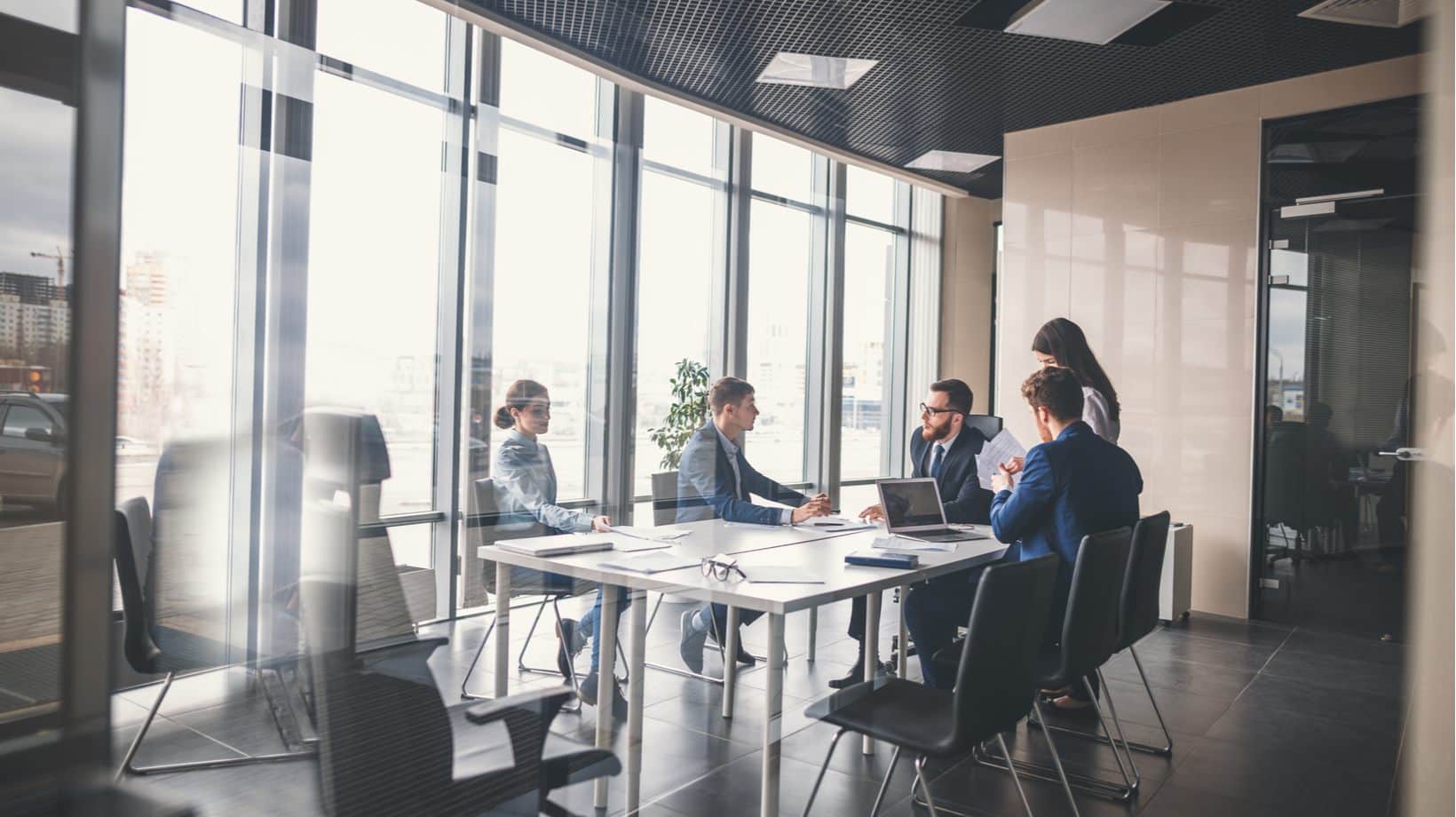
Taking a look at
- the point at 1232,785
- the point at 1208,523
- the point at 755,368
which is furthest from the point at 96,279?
the point at 1208,523

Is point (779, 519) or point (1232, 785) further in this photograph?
point (779, 519)

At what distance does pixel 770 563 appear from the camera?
3039mm

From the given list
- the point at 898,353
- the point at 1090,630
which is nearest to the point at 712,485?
the point at 1090,630

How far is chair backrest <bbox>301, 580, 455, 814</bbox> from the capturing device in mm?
1045

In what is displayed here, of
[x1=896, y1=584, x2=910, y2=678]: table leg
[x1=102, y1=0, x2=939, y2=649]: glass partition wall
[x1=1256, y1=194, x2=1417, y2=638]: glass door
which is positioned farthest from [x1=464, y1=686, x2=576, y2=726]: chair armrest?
[x1=1256, y1=194, x2=1417, y2=638]: glass door

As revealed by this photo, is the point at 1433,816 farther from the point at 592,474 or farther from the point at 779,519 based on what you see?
the point at 779,519

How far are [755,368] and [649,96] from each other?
4750mm

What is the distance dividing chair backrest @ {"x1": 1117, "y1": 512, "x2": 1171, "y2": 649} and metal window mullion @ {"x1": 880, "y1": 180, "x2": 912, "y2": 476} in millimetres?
5051

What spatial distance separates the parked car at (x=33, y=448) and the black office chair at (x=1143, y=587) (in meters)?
3.19

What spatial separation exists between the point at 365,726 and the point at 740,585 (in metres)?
1.55

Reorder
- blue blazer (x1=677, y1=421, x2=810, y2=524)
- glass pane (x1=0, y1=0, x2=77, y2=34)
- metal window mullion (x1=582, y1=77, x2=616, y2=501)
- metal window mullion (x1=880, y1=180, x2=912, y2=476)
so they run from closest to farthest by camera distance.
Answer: glass pane (x1=0, y1=0, x2=77, y2=34), metal window mullion (x1=582, y1=77, x2=616, y2=501), blue blazer (x1=677, y1=421, x2=810, y2=524), metal window mullion (x1=880, y1=180, x2=912, y2=476)

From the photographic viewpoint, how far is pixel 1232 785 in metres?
3.16

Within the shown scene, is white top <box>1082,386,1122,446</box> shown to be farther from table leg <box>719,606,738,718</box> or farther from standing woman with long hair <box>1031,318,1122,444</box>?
table leg <box>719,606,738,718</box>

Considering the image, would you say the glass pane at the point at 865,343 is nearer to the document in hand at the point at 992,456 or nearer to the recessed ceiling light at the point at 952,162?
the recessed ceiling light at the point at 952,162
